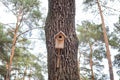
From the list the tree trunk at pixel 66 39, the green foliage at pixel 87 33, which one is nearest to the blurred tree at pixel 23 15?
the green foliage at pixel 87 33

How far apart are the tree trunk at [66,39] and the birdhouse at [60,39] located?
0.04 metres

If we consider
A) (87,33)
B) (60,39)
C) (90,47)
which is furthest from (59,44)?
(90,47)

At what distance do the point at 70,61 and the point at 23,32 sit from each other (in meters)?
7.56

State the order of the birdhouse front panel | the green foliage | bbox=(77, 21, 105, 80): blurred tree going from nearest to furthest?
the birdhouse front panel → the green foliage → bbox=(77, 21, 105, 80): blurred tree

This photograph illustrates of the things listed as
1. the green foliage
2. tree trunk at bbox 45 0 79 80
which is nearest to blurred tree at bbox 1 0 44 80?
the green foliage

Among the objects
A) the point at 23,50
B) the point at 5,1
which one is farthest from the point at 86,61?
the point at 5,1

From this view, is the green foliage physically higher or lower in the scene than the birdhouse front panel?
higher

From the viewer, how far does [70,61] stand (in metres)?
2.02

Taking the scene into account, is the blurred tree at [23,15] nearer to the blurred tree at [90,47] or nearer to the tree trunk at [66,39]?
the blurred tree at [90,47]

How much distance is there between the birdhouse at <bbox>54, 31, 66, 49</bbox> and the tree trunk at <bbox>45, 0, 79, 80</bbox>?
0.14 ft

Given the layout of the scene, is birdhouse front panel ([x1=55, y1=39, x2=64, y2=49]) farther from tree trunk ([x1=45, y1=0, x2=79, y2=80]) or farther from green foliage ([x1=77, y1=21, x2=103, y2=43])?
green foliage ([x1=77, y1=21, x2=103, y2=43])

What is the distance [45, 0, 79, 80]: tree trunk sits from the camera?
6.53 ft

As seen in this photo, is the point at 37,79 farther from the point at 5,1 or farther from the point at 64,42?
the point at 64,42

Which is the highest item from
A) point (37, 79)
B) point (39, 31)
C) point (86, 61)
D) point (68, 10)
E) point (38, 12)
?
point (38, 12)
